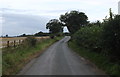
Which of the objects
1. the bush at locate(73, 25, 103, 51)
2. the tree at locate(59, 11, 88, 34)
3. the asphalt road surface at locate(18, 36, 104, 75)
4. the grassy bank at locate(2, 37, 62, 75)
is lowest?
the asphalt road surface at locate(18, 36, 104, 75)

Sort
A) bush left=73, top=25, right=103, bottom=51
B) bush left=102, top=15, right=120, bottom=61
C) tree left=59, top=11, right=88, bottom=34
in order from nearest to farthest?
bush left=102, top=15, right=120, bottom=61, bush left=73, top=25, right=103, bottom=51, tree left=59, top=11, right=88, bottom=34

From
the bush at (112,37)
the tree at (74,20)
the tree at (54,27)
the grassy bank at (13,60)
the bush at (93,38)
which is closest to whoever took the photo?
the grassy bank at (13,60)

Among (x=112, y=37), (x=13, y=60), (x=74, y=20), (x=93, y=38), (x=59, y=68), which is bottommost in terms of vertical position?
(x=59, y=68)

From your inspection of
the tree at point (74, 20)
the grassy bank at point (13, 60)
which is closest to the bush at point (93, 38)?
the grassy bank at point (13, 60)

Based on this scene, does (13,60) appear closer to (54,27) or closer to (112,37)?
(112,37)

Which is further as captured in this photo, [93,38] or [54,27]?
[54,27]

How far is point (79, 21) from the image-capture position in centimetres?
8419

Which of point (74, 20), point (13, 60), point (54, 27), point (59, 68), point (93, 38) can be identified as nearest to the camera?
point (59, 68)

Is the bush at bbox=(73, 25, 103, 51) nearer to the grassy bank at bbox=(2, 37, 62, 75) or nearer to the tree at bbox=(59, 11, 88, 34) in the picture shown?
the grassy bank at bbox=(2, 37, 62, 75)

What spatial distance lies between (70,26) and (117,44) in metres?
69.7

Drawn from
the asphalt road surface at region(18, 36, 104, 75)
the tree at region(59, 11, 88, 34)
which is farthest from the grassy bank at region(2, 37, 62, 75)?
the tree at region(59, 11, 88, 34)

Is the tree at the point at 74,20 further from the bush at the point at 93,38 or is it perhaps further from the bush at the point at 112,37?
the bush at the point at 112,37

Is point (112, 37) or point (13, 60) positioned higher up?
point (112, 37)

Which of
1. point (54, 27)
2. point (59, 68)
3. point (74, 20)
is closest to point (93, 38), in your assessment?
point (59, 68)
